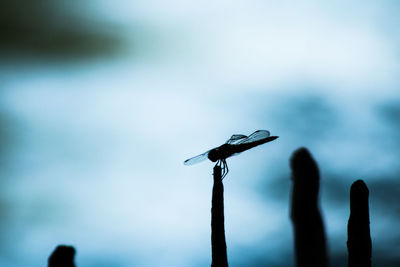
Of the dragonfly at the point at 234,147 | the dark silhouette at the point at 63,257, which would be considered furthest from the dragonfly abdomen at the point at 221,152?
the dark silhouette at the point at 63,257

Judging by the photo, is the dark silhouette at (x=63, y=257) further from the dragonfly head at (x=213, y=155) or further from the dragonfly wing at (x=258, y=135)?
the dragonfly wing at (x=258, y=135)

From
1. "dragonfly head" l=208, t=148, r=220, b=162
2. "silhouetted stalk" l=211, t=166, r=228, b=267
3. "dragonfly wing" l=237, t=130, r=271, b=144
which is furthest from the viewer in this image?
"dragonfly wing" l=237, t=130, r=271, b=144

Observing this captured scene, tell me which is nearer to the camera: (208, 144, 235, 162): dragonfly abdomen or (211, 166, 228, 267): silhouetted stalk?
(211, 166, 228, 267): silhouetted stalk

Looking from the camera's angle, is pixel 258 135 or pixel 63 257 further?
pixel 258 135

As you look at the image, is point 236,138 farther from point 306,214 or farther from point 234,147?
point 306,214

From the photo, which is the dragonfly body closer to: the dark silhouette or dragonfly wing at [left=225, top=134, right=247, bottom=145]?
dragonfly wing at [left=225, top=134, right=247, bottom=145]

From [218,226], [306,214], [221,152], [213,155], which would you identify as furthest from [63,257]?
[213,155]

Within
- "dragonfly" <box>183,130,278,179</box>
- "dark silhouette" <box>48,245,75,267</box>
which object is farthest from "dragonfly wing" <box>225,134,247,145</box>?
"dark silhouette" <box>48,245,75,267</box>
